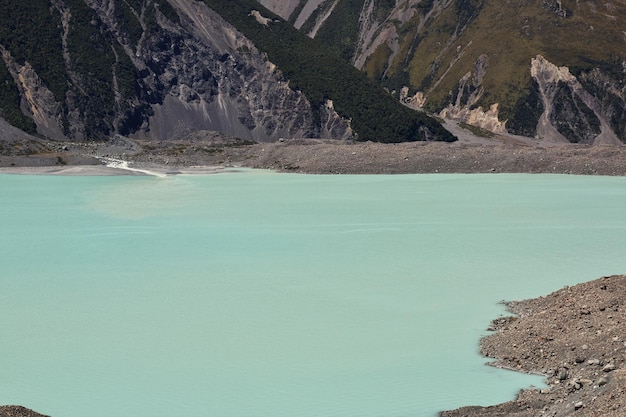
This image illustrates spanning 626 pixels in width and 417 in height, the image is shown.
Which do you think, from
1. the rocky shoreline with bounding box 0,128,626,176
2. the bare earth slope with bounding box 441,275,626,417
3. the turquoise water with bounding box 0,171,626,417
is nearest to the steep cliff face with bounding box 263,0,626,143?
the rocky shoreline with bounding box 0,128,626,176

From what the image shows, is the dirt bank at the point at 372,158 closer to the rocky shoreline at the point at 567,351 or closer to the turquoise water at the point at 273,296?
the turquoise water at the point at 273,296

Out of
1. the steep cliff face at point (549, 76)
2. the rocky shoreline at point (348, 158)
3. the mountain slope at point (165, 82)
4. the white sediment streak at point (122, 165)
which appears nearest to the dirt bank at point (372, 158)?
the rocky shoreline at point (348, 158)

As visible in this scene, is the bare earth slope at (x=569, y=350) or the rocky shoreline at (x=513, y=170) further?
the rocky shoreline at (x=513, y=170)

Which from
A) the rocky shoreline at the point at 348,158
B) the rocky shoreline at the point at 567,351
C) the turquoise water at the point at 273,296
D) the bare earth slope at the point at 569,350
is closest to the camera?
the rocky shoreline at the point at 567,351

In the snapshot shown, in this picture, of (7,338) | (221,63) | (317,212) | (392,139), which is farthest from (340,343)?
(221,63)

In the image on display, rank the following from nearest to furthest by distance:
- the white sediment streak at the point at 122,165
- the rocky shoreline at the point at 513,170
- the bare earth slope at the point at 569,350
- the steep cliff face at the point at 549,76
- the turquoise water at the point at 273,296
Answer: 1. the bare earth slope at the point at 569,350
2. the rocky shoreline at the point at 513,170
3. the turquoise water at the point at 273,296
4. the white sediment streak at the point at 122,165
5. the steep cliff face at the point at 549,76

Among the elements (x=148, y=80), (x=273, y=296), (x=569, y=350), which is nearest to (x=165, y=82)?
(x=148, y=80)

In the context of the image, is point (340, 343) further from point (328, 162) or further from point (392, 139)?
point (392, 139)
